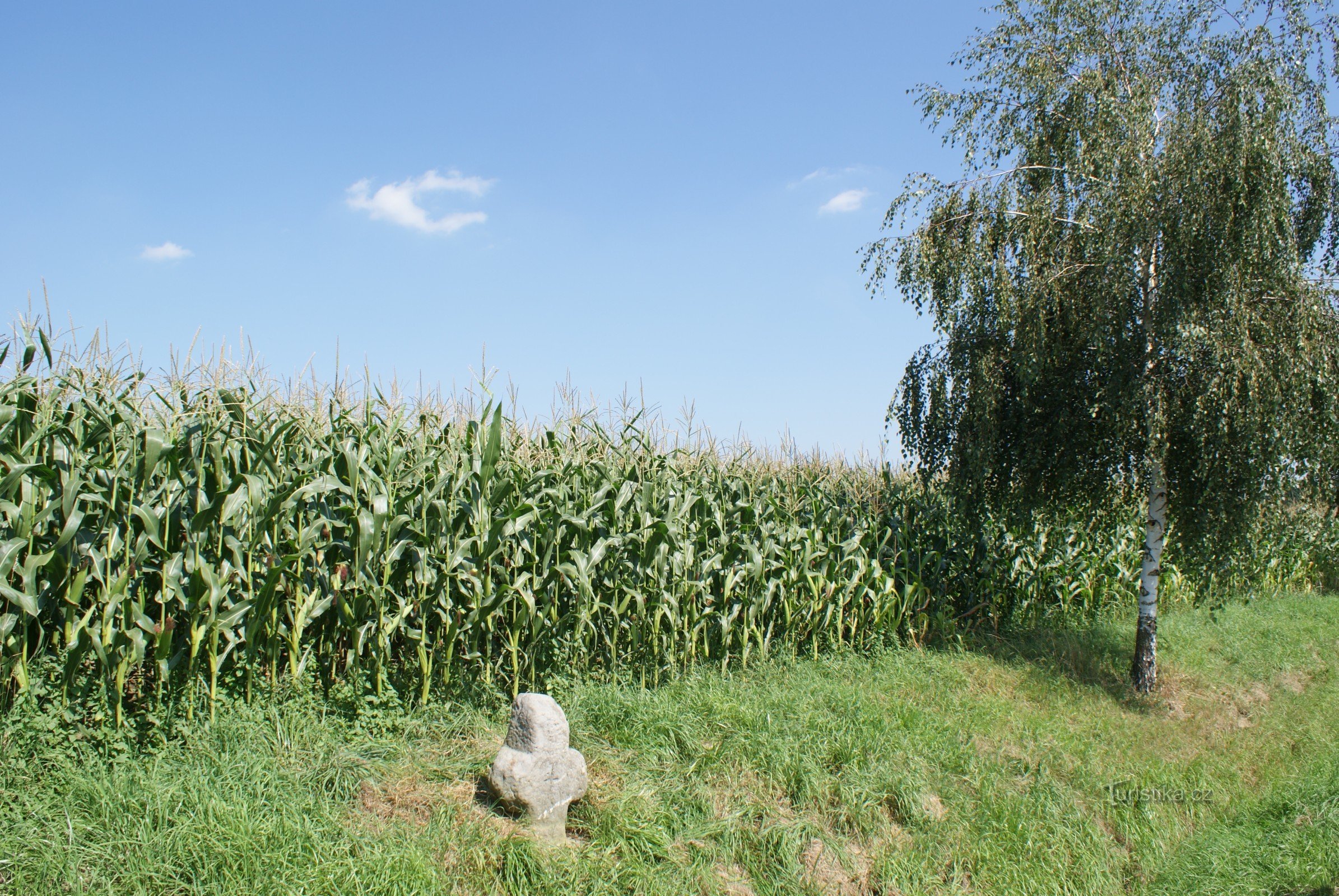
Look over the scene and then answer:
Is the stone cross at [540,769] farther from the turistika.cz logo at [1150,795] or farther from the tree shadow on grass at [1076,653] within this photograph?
the tree shadow on grass at [1076,653]

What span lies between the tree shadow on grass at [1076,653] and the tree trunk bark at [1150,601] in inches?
7.5

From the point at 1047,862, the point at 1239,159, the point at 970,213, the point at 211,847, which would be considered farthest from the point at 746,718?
the point at 1239,159

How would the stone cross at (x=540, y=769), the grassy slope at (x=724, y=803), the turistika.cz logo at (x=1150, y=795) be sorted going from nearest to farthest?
the grassy slope at (x=724, y=803) < the stone cross at (x=540, y=769) < the turistika.cz logo at (x=1150, y=795)

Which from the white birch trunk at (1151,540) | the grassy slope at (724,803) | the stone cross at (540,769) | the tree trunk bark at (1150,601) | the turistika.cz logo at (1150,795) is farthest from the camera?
the tree trunk bark at (1150,601)

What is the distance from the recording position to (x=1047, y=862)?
4844 millimetres

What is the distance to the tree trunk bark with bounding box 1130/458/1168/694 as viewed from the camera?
825 cm

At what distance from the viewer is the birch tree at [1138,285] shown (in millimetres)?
7129

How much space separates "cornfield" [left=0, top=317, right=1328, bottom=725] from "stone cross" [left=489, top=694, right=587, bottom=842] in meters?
1.15

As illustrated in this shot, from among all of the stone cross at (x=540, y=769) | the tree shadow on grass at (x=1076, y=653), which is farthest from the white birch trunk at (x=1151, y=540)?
the stone cross at (x=540, y=769)

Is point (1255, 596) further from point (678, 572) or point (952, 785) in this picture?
point (678, 572)

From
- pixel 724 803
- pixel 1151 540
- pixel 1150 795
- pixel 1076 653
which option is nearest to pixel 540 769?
pixel 724 803

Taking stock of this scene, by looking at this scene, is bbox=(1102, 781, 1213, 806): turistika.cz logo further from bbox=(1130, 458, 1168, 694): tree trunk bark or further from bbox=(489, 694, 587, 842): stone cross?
bbox=(489, 694, 587, 842): stone cross

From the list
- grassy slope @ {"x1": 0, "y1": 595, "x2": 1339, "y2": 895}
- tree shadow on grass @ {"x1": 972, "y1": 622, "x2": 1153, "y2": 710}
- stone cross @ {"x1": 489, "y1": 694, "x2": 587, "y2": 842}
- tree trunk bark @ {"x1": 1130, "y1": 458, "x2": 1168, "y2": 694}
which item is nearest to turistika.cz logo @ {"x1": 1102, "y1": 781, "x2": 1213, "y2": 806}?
grassy slope @ {"x1": 0, "y1": 595, "x2": 1339, "y2": 895}

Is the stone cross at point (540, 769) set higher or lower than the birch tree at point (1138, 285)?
lower
